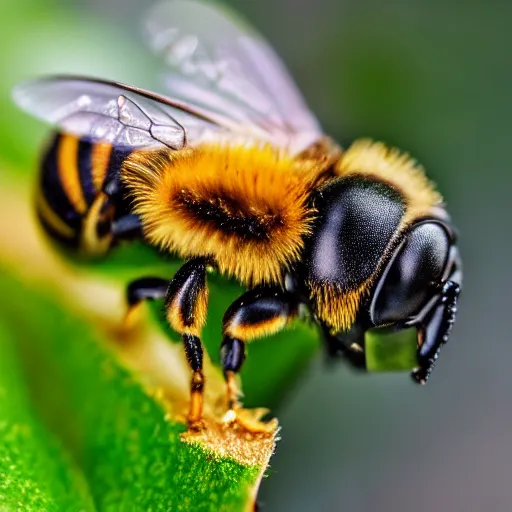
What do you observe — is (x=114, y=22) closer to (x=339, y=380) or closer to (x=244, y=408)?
(x=339, y=380)

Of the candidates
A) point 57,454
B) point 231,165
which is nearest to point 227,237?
point 231,165

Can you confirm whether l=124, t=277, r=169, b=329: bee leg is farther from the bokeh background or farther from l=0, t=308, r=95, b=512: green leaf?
the bokeh background

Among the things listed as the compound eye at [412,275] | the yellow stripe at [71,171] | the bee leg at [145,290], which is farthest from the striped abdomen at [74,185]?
the compound eye at [412,275]

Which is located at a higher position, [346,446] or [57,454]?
[346,446]

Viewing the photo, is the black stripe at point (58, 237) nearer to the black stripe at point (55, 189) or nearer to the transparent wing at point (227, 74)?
the black stripe at point (55, 189)

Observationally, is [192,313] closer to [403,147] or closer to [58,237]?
[58,237]
